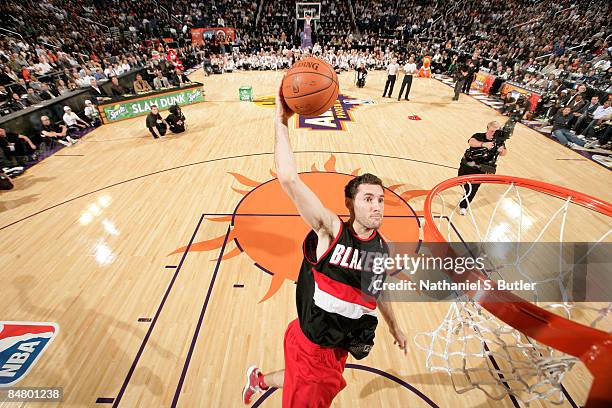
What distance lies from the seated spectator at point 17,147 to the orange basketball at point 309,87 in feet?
25.7

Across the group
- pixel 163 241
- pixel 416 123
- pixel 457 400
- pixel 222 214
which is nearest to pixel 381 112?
pixel 416 123

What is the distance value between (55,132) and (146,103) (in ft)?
10.6

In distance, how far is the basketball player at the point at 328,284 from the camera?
6.02 feet

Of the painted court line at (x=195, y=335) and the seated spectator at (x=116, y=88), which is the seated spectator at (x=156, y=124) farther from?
the painted court line at (x=195, y=335)

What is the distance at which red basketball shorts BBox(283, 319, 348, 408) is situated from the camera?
6.77 ft

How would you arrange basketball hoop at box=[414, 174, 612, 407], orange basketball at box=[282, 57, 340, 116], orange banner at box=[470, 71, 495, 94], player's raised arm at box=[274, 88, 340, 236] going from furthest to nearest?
orange banner at box=[470, 71, 495, 94]
orange basketball at box=[282, 57, 340, 116]
player's raised arm at box=[274, 88, 340, 236]
basketball hoop at box=[414, 174, 612, 407]

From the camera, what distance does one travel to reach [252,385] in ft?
9.30

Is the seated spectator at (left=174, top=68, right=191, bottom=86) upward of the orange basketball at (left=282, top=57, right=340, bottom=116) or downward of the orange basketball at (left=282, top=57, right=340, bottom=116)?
downward

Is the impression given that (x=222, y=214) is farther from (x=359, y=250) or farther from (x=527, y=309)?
(x=527, y=309)

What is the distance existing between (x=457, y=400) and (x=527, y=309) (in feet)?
6.57

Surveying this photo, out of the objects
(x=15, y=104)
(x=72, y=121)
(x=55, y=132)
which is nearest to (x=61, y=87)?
(x=72, y=121)

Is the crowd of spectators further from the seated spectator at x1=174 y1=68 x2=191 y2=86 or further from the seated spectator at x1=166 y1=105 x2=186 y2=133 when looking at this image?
the seated spectator at x1=166 y1=105 x2=186 y2=133

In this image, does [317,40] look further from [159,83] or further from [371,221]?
[371,221]

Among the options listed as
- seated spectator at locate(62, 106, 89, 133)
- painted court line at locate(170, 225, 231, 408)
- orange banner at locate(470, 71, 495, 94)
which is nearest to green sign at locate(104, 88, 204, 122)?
seated spectator at locate(62, 106, 89, 133)
